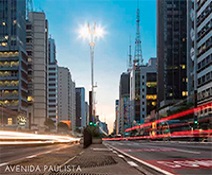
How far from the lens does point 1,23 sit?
135000mm

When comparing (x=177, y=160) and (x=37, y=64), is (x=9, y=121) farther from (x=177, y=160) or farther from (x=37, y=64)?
(x=177, y=160)

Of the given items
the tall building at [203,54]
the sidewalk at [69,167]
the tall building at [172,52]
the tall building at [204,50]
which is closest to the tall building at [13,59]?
the tall building at [203,54]

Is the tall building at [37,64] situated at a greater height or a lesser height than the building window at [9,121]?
greater

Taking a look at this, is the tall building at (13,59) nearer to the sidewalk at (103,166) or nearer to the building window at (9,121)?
the building window at (9,121)

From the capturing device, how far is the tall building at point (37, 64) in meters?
163

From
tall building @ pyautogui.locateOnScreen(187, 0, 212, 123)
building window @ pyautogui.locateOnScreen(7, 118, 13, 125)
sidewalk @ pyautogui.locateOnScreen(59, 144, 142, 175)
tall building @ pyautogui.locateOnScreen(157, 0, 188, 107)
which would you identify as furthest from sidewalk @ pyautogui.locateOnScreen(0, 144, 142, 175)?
tall building @ pyautogui.locateOnScreen(157, 0, 188, 107)

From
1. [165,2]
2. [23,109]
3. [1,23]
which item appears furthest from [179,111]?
[165,2]

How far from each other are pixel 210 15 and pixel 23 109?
224ft

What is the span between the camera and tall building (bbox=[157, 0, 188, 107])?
16988 centimetres

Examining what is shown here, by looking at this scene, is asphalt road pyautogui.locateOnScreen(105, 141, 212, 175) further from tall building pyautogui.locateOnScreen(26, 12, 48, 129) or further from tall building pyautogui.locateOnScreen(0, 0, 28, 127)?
tall building pyautogui.locateOnScreen(26, 12, 48, 129)

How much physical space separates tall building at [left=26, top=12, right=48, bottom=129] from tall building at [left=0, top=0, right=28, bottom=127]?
2467cm

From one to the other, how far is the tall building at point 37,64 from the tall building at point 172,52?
49110 millimetres

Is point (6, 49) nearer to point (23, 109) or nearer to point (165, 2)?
point (23, 109)

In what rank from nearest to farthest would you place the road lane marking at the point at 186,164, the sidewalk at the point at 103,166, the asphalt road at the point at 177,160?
the sidewalk at the point at 103,166, the asphalt road at the point at 177,160, the road lane marking at the point at 186,164
